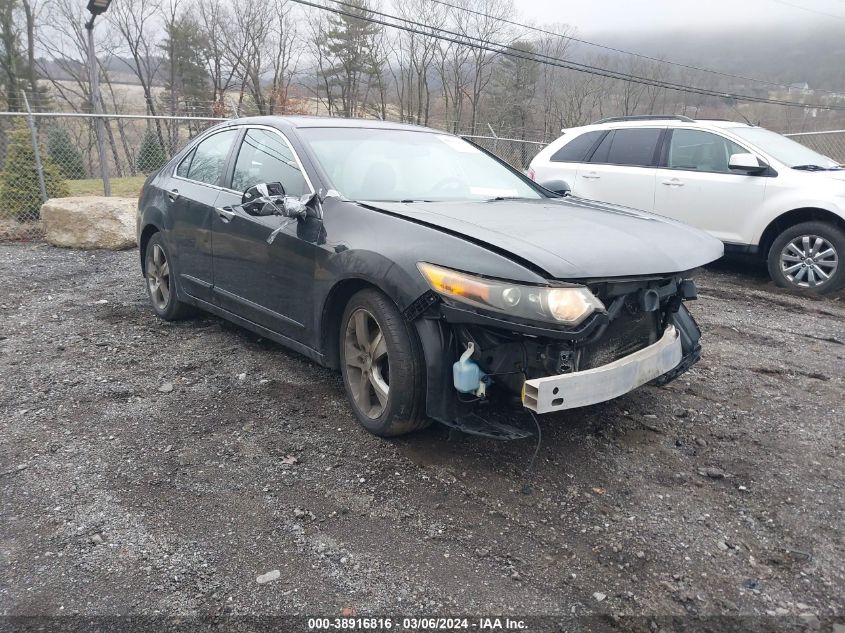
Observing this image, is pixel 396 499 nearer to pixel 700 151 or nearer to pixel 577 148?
pixel 700 151

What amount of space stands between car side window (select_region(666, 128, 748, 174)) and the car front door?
5.06m

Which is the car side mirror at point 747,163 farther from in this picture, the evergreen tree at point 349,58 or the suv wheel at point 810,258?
the evergreen tree at point 349,58

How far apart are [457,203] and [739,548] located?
2.12 metres

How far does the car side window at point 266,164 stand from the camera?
3789 mm

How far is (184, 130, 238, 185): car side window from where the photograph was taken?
15.0 ft

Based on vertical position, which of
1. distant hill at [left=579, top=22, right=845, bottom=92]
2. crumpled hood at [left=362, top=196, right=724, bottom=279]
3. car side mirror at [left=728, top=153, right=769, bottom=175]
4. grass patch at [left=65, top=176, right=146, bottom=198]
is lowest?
grass patch at [left=65, top=176, right=146, bottom=198]

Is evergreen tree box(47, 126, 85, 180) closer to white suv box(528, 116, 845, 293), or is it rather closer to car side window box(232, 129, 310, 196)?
white suv box(528, 116, 845, 293)

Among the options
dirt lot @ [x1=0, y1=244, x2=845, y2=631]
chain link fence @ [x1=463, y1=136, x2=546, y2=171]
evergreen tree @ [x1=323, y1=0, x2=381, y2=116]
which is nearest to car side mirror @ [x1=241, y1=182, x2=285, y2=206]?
dirt lot @ [x1=0, y1=244, x2=845, y2=631]

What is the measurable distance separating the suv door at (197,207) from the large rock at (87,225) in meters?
4.44

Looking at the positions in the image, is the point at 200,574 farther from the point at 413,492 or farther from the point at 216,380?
the point at 216,380

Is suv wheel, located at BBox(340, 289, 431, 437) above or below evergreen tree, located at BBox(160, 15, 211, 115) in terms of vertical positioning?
below

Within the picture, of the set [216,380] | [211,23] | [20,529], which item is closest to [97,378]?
[216,380]

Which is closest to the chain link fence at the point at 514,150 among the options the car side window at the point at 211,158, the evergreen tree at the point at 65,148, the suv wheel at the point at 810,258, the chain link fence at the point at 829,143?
the chain link fence at the point at 829,143

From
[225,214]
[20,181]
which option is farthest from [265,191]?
[20,181]
